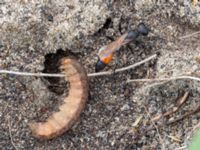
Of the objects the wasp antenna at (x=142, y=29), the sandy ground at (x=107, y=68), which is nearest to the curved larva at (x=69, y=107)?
the sandy ground at (x=107, y=68)

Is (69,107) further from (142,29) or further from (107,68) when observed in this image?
(142,29)

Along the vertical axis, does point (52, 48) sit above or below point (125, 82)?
above

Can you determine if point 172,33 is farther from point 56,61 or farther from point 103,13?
point 56,61

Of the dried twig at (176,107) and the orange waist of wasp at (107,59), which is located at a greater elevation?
the orange waist of wasp at (107,59)

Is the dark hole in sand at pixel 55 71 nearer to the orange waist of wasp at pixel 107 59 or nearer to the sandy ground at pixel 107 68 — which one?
the sandy ground at pixel 107 68

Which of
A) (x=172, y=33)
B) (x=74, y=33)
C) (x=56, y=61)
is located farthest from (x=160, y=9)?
(x=56, y=61)

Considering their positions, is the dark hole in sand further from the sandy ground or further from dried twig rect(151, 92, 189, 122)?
dried twig rect(151, 92, 189, 122)
